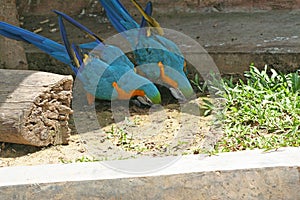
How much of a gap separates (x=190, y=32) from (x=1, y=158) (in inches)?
81.7

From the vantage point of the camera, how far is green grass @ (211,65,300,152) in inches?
134

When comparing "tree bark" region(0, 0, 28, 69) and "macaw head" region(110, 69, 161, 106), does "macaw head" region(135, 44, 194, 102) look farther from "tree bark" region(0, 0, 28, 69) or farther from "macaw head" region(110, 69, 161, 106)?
"tree bark" region(0, 0, 28, 69)

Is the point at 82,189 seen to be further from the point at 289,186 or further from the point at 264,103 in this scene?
the point at 264,103

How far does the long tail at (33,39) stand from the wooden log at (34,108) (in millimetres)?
378

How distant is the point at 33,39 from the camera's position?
401 cm

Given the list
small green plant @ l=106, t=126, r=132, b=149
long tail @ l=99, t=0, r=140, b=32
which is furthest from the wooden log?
long tail @ l=99, t=0, r=140, b=32

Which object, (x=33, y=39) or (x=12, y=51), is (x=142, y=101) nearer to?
(x=33, y=39)

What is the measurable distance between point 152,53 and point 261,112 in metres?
0.83

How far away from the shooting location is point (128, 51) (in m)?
4.59

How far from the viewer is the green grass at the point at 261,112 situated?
11.1 ft

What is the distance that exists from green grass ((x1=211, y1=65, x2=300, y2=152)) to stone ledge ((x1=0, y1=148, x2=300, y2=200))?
0.26m

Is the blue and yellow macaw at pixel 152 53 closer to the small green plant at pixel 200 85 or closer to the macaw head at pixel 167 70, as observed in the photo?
the macaw head at pixel 167 70

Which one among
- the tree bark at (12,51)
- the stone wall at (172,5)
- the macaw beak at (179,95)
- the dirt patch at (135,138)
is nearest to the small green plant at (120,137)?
the dirt patch at (135,138)

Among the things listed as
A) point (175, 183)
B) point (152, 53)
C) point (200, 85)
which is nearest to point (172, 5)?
point (200, 85)
